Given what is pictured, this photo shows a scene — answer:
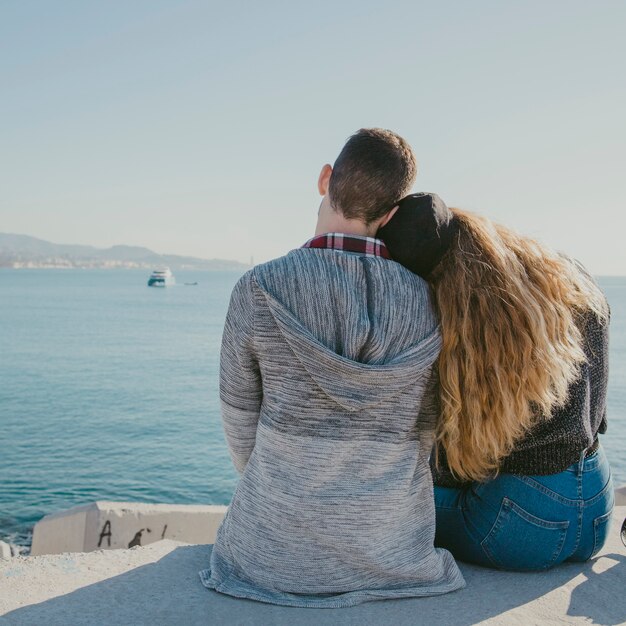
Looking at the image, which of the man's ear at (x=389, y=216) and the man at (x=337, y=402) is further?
the man's ear at (x=389, y=216)

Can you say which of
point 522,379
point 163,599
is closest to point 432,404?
point 522,379

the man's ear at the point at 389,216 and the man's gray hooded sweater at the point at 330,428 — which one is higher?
the man's ear at the point at 389,216

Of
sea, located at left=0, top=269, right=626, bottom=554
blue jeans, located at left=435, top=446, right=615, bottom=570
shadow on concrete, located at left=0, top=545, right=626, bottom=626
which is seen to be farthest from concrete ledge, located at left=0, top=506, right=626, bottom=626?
sea, located at left=0, top=269, right=626, bottom=554

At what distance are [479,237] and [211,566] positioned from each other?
1.87 meters

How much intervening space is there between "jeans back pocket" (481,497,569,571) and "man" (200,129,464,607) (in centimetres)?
38

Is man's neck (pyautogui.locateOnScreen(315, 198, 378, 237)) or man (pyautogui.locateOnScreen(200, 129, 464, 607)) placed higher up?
man's neck (pyautogui.locateOnScreen(315, 198, 378, 237))

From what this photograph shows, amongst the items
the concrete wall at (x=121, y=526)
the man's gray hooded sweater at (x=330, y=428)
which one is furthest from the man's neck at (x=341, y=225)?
the concrete wall at (x=121, y=526)

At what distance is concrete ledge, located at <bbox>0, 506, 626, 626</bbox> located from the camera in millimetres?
2678

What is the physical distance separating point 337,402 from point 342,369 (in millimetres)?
153

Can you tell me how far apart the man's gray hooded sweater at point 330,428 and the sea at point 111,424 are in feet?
29.7

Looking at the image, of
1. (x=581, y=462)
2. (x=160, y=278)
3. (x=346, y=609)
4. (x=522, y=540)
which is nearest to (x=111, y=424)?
(x=346, y=609)

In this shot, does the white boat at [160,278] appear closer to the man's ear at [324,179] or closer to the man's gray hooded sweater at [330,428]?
the man's ear at [324,179]

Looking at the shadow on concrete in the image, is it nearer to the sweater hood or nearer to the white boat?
the sweater hood

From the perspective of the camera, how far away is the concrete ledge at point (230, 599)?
2.68 m
